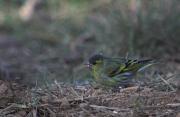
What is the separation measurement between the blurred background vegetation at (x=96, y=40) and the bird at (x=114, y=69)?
5.91ft

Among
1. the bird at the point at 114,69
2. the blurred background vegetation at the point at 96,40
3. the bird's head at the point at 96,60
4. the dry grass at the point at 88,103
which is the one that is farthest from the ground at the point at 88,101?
the blurred background vegetation at the point at 96,40

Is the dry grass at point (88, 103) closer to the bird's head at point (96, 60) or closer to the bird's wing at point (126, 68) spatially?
the bird's wing at point (126, 68)

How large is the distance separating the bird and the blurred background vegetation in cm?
180

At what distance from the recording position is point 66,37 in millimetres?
12547

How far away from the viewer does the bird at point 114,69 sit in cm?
701

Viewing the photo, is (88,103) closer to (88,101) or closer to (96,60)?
(88,101)

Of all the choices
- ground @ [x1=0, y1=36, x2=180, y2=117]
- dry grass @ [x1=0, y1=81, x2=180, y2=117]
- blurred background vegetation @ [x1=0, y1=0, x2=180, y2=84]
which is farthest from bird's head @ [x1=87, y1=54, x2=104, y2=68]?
blurred background vegetation @ [x1=0, y1=0, x2=180, y2=84]

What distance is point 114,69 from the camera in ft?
23.2

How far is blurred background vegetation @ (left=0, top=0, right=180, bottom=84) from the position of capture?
10.3 m

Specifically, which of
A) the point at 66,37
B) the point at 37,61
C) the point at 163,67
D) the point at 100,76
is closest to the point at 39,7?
the point at 66,37

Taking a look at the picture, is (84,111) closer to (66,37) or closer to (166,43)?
Result: (166,43)

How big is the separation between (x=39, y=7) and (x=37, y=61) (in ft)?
14.2

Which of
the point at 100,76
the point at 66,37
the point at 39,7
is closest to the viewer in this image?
the point at 100,76

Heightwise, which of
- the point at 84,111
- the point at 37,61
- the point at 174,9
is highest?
the point at 174,9
